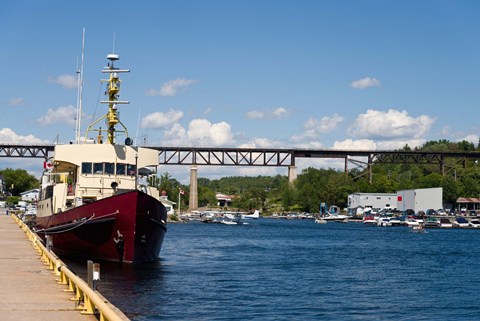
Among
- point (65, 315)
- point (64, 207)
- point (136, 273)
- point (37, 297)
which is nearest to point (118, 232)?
point (136, 273)

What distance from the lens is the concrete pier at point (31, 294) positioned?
19359 mm

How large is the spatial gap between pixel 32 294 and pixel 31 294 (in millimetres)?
28

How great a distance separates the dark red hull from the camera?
38.9 meters

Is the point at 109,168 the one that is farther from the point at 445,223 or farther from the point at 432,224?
the point at 445,223

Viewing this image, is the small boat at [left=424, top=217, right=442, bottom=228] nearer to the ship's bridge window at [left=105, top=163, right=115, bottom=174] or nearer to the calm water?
the calm water

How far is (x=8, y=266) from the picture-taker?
3028 cm

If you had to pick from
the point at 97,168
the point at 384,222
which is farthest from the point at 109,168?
the point at 384,222

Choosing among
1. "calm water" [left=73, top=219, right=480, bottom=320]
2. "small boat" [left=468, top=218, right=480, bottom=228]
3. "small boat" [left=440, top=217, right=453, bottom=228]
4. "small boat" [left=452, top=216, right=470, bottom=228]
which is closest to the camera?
"calm water" [left=73, top=219, right=480, bottom=320]

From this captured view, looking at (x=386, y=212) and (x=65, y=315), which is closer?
(x=65, y=315)

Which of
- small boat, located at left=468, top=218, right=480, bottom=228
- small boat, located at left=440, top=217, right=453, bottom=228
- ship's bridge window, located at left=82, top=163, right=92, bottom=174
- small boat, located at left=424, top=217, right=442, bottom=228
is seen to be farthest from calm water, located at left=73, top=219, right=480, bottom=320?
small boat, located at left=468, top=218, right=480, bottom=228

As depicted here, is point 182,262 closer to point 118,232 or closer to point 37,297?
point 118,232

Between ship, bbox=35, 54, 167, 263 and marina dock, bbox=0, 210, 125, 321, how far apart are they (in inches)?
221

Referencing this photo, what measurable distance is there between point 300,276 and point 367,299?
974 centimetres

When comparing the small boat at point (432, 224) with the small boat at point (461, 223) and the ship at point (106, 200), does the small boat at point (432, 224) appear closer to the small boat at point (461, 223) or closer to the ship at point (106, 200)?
the small boat at point (461, 223)
